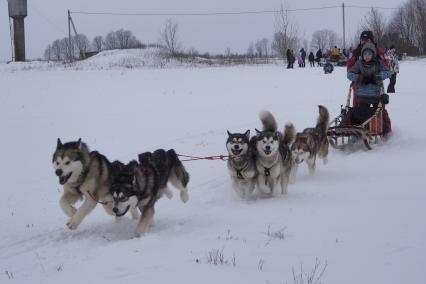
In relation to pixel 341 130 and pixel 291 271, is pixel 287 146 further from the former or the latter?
pixel 291 271

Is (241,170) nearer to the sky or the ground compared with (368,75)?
nearer to the ground

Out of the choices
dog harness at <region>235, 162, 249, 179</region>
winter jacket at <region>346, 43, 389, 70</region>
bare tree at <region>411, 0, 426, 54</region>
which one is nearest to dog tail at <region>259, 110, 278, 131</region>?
dog harness at <region>235, 162, 249, 179</region>

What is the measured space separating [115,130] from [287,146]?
5520 mm

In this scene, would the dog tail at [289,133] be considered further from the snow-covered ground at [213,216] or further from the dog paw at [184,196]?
the dog paw at [184,196]

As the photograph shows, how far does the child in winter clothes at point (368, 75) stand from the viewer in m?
8.14

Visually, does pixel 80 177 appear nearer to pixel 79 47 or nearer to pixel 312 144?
pixel 312 144

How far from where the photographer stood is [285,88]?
60.6ft

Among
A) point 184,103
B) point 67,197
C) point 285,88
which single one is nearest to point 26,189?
point 67,197

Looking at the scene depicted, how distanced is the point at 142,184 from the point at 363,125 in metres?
4.46

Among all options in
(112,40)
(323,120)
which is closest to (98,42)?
(112,40)

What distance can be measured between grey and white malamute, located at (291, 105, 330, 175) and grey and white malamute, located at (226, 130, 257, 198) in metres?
0.96

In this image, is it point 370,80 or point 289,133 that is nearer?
point 289,133

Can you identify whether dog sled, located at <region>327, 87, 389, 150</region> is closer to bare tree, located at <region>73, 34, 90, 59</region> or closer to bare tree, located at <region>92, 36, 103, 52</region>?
A: bare tree, located at <region>73, 34, 90, 59</region>

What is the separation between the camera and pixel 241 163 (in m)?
5.70
